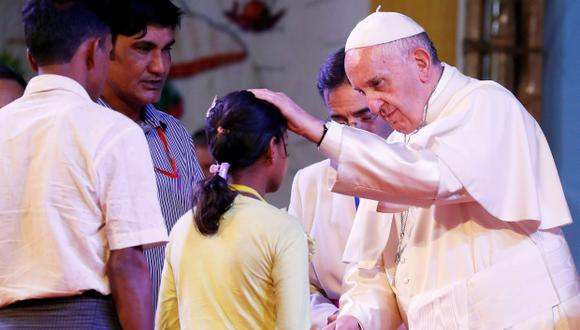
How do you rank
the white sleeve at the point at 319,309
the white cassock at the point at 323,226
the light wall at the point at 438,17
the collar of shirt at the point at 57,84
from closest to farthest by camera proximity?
the collar of shirt at the point at 57,84, the white sleeve at the point at 319,309, the white cassock at the point at 323,226, the light wall at the point at 438,17

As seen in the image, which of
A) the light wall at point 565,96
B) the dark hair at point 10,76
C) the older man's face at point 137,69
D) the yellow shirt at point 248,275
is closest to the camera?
the yellow shirt at point 248,275

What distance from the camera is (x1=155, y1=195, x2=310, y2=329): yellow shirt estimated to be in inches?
110

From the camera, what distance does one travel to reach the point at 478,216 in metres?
3.15

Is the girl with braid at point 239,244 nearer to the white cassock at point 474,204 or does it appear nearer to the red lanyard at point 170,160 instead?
the white cassock at point 474,204

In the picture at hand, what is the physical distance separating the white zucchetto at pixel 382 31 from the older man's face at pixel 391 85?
37mm

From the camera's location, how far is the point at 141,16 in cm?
353

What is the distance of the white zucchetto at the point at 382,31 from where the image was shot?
333cm

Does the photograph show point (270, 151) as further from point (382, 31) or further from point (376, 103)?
point (382, 31)

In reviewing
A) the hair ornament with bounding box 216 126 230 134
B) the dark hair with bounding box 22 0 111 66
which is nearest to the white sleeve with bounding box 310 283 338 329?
the hair ornament with bounding box 216 126 230 134

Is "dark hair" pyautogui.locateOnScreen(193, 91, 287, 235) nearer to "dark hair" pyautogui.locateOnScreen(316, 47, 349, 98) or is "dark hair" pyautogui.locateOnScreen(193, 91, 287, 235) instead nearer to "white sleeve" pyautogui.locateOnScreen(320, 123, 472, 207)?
"white sleeve" pyautogui.locateOnScreen(320, 123, 472, 207)

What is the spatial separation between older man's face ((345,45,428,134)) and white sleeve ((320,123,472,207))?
0.29 m

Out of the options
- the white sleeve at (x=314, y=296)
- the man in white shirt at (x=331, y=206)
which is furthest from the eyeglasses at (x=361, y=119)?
the white sleeve at (x=314, y=296)

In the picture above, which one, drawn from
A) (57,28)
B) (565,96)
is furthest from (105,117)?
(565,96)

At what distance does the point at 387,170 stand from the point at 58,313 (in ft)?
3.31
